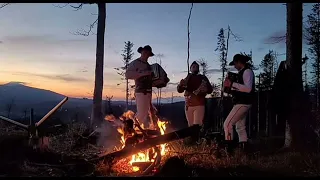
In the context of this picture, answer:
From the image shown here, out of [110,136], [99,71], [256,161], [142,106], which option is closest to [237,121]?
[256,161]

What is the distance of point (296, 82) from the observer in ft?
32.8

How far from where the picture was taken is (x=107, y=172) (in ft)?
24.6

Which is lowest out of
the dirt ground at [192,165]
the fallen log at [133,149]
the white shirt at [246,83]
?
the dirt ground at [192,165]

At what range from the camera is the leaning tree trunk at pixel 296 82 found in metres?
10.0

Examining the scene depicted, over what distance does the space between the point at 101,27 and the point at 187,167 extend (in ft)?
29.8

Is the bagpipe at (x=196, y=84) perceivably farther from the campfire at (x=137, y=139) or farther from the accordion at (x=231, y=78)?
the campfire at (x=137, y=139)

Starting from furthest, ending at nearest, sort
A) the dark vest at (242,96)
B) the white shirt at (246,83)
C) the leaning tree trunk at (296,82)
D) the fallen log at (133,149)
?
the leaning tree trunk at (296,82), the dark vest at (242,96), the white shirt at (246,83), the fallen log at (133,149)

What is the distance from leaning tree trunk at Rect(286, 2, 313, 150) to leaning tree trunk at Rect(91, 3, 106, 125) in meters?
7.31

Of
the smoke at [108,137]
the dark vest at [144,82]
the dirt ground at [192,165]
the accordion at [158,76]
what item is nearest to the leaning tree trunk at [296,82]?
the dirt ground at [192,165]

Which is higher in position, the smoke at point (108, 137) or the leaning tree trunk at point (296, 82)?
the leaning tree trunk at point (296, 82)

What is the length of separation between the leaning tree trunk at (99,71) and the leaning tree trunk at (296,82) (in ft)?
24.0

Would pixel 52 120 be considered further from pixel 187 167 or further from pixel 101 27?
pixel 187 167

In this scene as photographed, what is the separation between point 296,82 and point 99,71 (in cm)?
779

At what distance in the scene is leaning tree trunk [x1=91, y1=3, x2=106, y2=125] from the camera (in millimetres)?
15250
